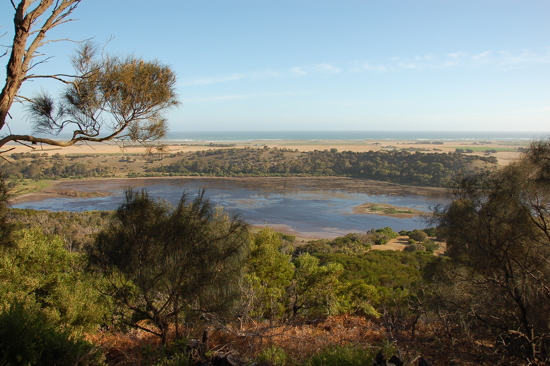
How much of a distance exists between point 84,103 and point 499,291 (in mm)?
6913

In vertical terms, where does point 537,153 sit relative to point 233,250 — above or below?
above

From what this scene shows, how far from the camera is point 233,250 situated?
5633 millimetres

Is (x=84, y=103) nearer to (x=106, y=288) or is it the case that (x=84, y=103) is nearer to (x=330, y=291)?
(x=106, y=288)

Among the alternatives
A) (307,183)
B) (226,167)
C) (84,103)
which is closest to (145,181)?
(226,167)

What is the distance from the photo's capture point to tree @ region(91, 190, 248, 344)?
548 centimetres

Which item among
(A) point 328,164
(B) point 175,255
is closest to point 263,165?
(A) point 328,164

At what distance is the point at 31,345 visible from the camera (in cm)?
364

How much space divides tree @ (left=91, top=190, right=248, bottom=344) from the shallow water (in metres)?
15.3

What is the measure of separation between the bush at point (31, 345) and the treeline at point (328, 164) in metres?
47.6

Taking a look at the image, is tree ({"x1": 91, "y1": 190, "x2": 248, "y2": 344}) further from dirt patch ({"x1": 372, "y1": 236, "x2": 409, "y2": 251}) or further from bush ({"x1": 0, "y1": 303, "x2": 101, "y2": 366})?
dirt patch ({"x1": 372, "y1": 236, "x2": 409, "y2": 251})

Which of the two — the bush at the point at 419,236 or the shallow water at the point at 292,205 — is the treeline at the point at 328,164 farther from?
the bush at the point at 419,236

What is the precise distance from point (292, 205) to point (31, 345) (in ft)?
100

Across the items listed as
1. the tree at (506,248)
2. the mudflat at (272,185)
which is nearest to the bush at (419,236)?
the mudflat at (272,185)

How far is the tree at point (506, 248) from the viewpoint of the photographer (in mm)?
5477
